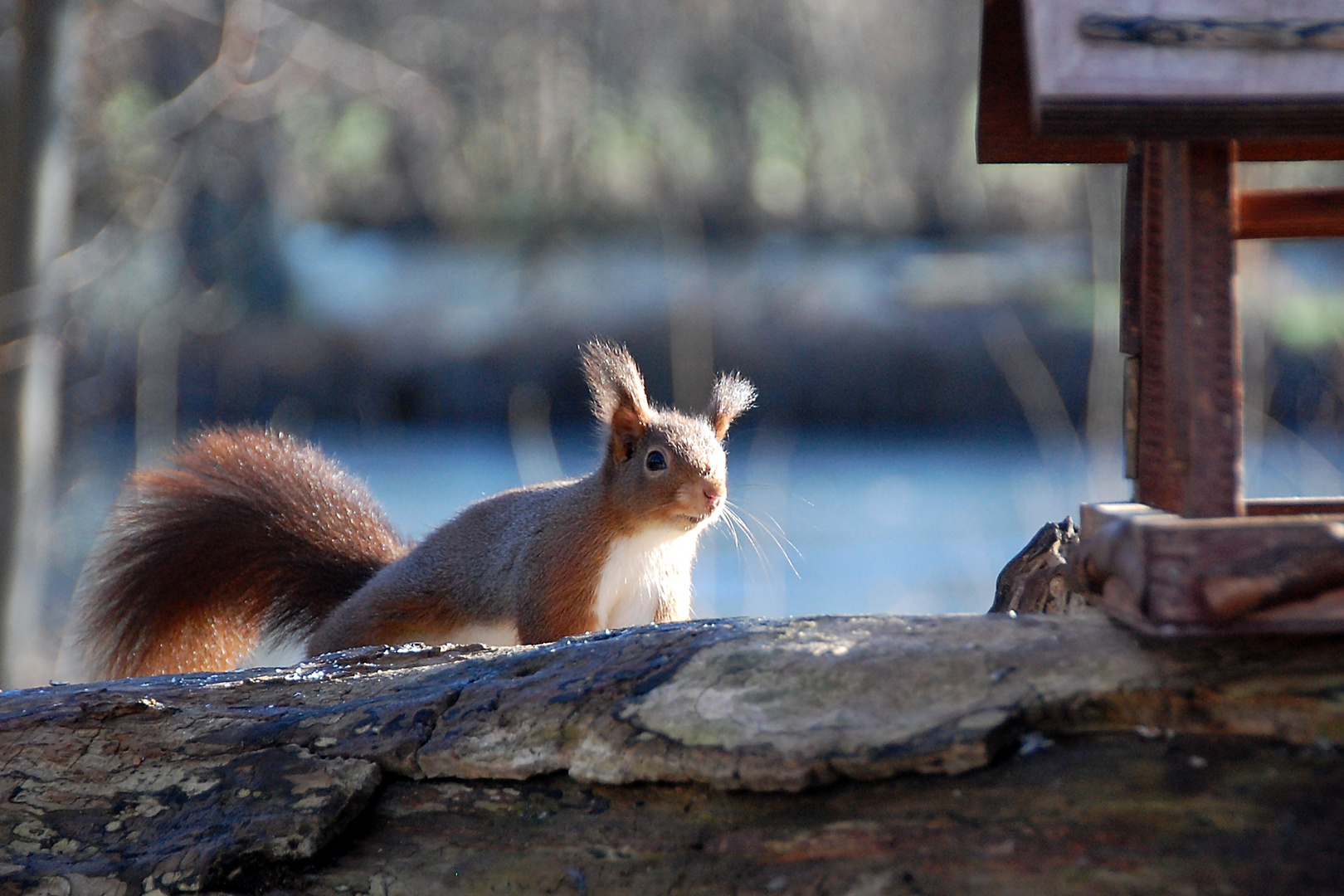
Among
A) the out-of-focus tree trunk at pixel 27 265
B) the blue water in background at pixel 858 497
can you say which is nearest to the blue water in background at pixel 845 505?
the blue water in background at pixel 858 497

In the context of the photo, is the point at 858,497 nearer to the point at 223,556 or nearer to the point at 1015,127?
the point at 223,556

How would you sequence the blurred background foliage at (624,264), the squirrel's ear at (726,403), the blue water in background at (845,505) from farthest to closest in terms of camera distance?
1. the blurred background foliage at (624,264)
2. the blue water in background at (845,505)
3. the squirrel's ear at (726,403)

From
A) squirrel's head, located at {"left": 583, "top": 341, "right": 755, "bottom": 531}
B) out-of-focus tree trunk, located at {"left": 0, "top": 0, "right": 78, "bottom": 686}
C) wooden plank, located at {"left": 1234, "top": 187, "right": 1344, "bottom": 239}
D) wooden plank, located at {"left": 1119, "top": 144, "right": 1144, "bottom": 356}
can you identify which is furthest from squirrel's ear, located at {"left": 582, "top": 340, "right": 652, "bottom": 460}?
out-of-focus tree trunk, located at {"left": 0, "top": 0, "right": 78, "bottom": 686}

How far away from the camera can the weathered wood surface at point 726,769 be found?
2.83 feet

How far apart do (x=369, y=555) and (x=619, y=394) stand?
1.89 feet

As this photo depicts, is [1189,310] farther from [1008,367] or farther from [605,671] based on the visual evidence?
[1008,367]

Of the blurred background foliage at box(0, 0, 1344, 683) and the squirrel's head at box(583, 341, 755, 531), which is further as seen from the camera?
the blurred background foliage at box(0, 0, 1344, 683)

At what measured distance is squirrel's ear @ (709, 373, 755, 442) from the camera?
204cm

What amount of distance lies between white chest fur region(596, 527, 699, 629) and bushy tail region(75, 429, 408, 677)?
19.0 inches

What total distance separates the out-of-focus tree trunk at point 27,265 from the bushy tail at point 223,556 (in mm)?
846

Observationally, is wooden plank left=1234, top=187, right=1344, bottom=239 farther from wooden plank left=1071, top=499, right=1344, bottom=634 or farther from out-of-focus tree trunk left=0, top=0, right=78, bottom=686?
out-of-focus tree trunk left=0, top=0, right=78, bottom=686

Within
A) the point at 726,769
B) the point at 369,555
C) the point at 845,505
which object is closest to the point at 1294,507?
the point at 726,769

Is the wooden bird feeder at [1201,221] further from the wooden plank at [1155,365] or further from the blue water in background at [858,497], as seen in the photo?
the blue water in background at [858,497]

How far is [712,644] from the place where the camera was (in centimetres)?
108
